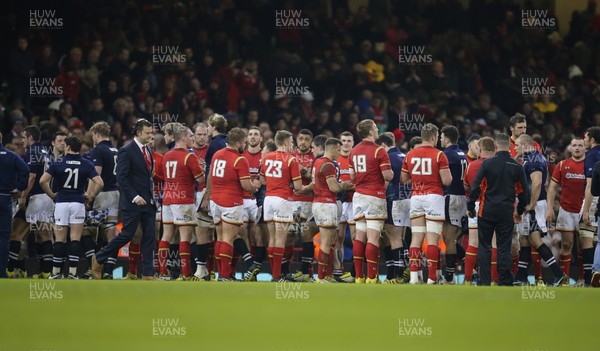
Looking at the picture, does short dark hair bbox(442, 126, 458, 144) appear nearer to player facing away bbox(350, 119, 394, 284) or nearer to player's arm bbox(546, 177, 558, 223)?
player facing away bbox(350, 119, 394, 284)

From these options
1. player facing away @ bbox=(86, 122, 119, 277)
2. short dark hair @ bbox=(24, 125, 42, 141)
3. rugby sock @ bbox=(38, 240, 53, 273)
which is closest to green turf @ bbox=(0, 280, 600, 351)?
player facing away @ bbox=(86, 122, 119, 277)

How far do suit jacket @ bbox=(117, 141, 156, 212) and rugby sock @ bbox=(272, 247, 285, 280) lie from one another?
2064 millimetres

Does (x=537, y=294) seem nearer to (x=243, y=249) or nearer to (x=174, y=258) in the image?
(x=243, y=249)

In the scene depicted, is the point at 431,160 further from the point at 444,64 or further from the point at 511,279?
the point at 444,64

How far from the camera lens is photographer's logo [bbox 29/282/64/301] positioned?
14.2 m

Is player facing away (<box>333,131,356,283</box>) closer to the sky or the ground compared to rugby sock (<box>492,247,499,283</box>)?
closer to the sky

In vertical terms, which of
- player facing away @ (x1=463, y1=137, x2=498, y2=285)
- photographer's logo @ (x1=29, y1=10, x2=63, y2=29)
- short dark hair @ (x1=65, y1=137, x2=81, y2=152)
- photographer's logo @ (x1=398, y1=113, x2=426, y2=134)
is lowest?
player facing away @ (x1=463, y1=137, x2=498, y2=285)

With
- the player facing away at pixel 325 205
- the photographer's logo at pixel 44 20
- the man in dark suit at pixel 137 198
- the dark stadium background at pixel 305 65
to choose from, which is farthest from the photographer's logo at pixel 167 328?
the photographer's logo at pixel 44 20

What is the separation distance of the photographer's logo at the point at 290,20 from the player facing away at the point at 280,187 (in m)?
10.8

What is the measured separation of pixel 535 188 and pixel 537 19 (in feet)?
42.3

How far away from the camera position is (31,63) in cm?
2389

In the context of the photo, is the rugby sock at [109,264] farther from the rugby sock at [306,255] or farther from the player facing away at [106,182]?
the rugby sock at [306,255]

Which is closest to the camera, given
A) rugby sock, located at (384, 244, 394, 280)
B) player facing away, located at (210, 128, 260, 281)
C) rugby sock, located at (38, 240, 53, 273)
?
player facing away, located at (210, 128, 260, 281)

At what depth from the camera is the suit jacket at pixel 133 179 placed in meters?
15.6
